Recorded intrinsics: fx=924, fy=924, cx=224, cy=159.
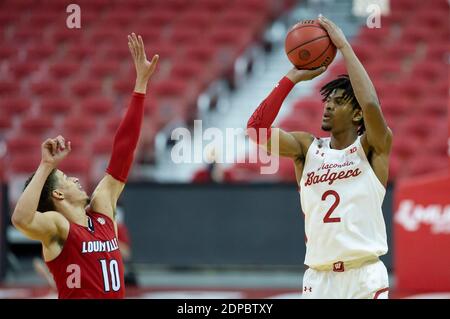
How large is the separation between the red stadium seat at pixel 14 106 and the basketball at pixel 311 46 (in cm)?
1036

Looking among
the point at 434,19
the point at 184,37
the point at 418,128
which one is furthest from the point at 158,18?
the point at 418,128

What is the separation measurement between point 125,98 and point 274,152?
9.80 meters

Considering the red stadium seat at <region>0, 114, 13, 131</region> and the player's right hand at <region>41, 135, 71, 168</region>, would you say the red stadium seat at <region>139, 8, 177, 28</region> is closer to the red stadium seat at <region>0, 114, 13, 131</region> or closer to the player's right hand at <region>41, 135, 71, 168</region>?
the red stadium seat at <region>0, 114, 13, 131</region>

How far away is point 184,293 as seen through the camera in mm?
8781

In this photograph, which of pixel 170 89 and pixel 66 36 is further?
pixel 66 36

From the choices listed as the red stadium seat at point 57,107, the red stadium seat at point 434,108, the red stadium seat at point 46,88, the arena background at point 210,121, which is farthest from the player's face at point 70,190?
the red stadium seat at point 46,88

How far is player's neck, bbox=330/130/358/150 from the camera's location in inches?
178

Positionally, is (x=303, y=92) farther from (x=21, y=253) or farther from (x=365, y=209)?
(x=365, y=209)

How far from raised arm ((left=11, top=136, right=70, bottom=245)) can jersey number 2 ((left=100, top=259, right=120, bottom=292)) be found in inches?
10.4

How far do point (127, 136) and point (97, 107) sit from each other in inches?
365

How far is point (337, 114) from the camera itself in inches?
176

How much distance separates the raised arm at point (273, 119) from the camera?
4.46 meters

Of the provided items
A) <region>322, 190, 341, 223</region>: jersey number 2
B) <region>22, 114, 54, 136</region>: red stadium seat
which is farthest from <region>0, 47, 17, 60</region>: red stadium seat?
<region>322, 190, 341, 223</region>: jersey number 2

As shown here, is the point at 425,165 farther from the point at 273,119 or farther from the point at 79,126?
the point at 273,119
